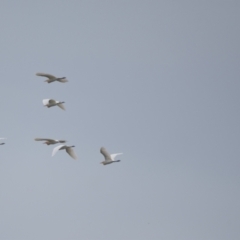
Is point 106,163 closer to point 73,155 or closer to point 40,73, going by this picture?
point 73,155

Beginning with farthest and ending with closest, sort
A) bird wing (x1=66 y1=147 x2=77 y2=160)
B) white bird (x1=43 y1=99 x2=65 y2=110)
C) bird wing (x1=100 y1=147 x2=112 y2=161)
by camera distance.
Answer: white bird (x1=43 y1=99 x2=65 y2=110) → bird wing (x1=66 y1=147 x2=77 y2=160) → bird wing (x1=100 y1=147 x2=112 y2=161)

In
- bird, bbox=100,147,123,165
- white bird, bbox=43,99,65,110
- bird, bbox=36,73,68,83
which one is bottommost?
bird, bbox=100,147,123,165

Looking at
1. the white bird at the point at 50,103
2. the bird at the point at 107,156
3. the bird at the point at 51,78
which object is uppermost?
the bird at the point at 51,78

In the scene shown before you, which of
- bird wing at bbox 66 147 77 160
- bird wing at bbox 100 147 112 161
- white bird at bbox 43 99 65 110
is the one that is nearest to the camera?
bird wing at bbox 100 147 112 161

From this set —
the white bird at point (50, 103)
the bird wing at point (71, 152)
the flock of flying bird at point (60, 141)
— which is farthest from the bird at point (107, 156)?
the white bird at point (50, 103)

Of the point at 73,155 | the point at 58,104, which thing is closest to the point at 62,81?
the point at 58,104

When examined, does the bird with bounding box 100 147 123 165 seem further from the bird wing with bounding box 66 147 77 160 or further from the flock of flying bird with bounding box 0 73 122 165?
the bird wing with bounding box 66 147 77 160

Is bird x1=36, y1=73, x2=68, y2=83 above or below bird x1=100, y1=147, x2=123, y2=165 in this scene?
above

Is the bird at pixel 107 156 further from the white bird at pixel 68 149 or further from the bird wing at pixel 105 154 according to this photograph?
the white bird at pixel 68 149

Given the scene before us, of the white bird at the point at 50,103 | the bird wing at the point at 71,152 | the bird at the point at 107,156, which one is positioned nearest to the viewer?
the bird at the point at 107,156

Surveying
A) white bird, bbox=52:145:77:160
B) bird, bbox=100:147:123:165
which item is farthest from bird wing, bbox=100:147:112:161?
white bird, bbox=52:145:77:160

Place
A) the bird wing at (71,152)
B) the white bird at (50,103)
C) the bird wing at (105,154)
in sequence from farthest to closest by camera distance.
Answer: the white bird at (50,103) → the bird wing at (71,152) → the bird wing at (105,154)

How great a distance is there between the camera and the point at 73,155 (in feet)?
363

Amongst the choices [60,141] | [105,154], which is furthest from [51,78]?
[105,154]
